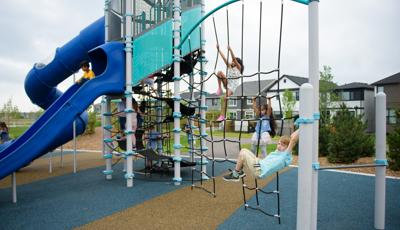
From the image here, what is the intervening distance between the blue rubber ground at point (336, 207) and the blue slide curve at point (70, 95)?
3.63 meters

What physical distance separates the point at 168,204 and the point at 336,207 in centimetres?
266

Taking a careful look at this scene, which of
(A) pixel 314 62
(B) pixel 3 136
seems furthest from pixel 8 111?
(A) pixel 314 62

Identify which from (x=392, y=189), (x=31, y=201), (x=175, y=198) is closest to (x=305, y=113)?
(x=175, y=198)

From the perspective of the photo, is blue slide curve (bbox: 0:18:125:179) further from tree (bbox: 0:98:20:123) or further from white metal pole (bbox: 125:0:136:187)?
tree (bbox: 0:98:20:123)

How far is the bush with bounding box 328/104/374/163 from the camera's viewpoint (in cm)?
884

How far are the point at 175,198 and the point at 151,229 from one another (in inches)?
60.5

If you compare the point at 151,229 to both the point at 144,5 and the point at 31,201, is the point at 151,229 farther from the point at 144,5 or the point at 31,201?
the point at 144,5

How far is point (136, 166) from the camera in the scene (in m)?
9.30

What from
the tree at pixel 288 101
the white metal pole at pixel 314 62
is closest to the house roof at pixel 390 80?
the tree at pixel 288 101

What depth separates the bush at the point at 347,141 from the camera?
29.0 ft

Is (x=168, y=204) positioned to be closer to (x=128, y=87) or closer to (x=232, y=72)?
(x=232, y=72)

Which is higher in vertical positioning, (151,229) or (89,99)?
(89,99)

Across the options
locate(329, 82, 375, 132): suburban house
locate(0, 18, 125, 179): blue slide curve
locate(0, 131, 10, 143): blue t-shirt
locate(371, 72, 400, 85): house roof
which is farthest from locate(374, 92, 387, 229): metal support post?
locate(329, 82, 375, 132): suburban house

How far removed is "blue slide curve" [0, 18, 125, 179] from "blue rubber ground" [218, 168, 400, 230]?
3628 millimetres
